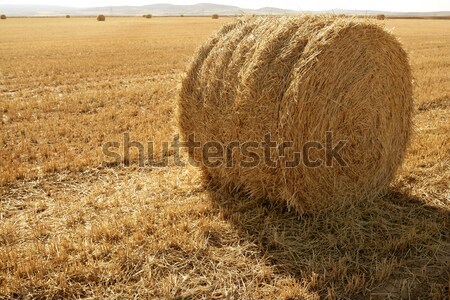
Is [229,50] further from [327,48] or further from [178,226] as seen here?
[178,226]

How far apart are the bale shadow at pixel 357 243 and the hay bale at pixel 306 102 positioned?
0.60ft

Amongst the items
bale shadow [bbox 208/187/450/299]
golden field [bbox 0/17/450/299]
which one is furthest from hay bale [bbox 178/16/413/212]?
golden field [bbox 0/17/450/299]

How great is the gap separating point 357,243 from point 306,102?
137 cm

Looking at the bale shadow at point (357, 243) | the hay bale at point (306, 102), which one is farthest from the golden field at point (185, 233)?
the hay bale at point (306, 102)

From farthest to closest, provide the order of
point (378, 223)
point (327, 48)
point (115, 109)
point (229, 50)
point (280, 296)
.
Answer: point (115, 109), point (229, 50), point (378, 223), point (327, 48), point (280, 296)

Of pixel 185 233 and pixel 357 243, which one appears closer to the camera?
pixel 357 243

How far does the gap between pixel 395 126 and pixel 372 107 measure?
20.6 inches

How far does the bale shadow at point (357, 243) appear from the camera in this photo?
3461 millimetres

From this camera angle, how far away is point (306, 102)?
4086mm

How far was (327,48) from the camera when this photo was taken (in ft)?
13.5

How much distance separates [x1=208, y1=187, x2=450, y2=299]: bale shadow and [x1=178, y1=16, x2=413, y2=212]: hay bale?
18 cm

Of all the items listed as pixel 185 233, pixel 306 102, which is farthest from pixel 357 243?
pixel 185 233

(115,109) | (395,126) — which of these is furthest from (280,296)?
(115,109)

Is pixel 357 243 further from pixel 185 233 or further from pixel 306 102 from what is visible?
pixel 185 233
